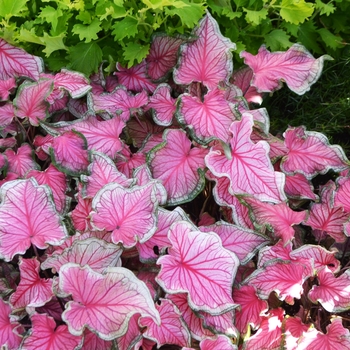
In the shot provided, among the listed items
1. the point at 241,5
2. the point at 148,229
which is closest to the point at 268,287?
the point at 148,229

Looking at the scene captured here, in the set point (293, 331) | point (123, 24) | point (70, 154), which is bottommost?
point (293, 331)

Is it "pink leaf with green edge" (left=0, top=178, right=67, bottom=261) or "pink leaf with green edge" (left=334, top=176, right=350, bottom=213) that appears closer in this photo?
"pink leaf with green edge" (left=0, top=178, right=67, bottom=261)

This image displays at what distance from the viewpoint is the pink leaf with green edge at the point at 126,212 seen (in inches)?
46.4

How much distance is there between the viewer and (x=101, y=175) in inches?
51.4

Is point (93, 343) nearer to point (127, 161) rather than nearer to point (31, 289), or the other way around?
point (31, 289)

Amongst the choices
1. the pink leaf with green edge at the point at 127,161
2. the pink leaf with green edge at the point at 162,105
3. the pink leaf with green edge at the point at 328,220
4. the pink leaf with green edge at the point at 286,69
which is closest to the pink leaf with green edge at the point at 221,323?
the pink leaf with green edge at the point at 328,220

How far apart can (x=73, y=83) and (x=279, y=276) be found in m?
0.78

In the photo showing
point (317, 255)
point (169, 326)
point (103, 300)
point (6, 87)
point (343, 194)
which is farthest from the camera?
point (6, 87)

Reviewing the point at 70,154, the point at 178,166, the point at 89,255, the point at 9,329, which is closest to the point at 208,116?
the point at 178,166

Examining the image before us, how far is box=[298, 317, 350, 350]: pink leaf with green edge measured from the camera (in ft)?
3.80

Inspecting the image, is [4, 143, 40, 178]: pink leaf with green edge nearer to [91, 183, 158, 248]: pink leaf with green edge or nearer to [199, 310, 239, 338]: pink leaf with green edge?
[91, 183, 158, 248]: pink leaf with green edge

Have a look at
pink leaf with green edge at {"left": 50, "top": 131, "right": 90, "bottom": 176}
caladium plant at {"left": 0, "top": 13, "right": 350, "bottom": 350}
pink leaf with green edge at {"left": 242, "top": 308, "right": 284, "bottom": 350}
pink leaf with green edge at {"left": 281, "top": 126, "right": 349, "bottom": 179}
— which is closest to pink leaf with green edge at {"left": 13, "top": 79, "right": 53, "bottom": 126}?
caladium plant at {"left": 0, "top": 13, "right": 350, "bottom": 350}

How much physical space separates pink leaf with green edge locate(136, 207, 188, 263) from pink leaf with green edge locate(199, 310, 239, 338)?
18 cm

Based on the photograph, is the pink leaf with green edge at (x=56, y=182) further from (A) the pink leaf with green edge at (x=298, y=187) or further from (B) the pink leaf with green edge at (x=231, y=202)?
(A) the pink leaf with green edge at (x=298, y=187)
